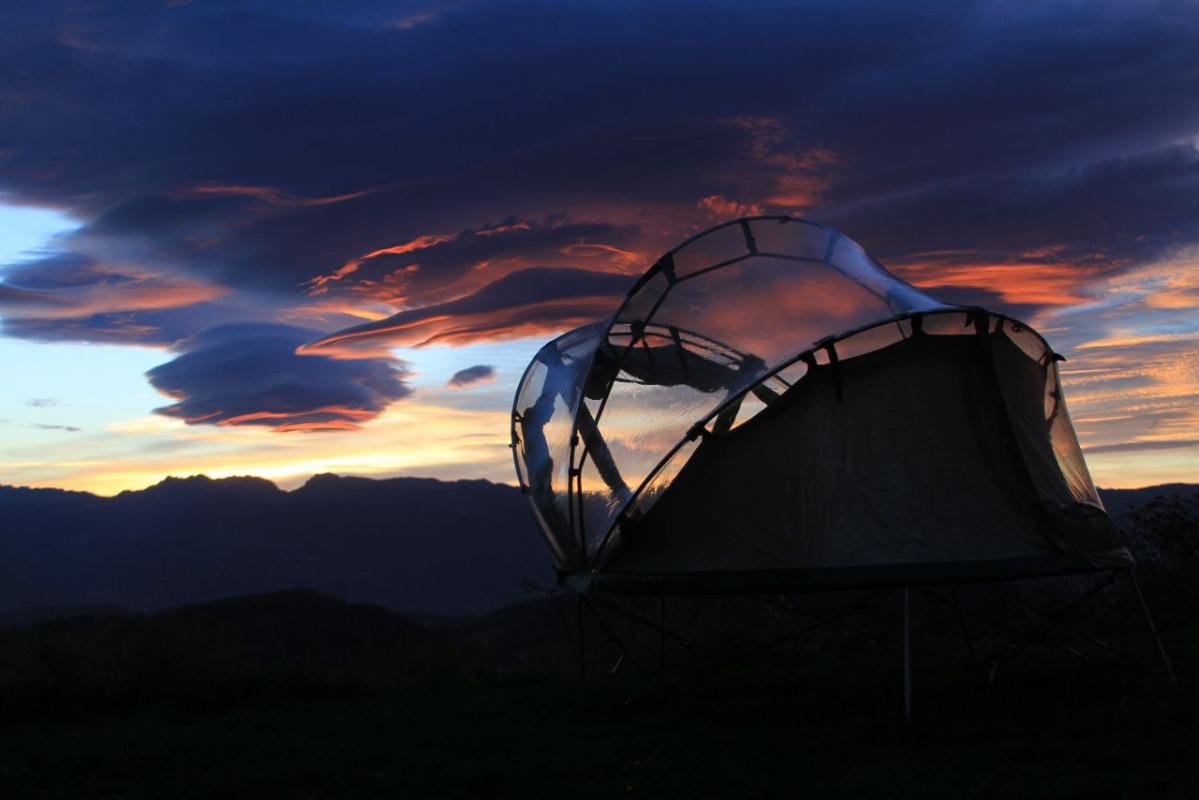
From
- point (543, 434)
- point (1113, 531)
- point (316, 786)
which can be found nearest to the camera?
point (316, 786)

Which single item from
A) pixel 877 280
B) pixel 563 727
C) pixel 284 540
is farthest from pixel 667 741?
pixel 284 540

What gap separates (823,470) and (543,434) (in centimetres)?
369

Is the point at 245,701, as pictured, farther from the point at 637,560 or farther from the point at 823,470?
the point at 823,470

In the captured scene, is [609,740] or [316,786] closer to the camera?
[316,786]

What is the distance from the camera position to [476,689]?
1277 centimetres

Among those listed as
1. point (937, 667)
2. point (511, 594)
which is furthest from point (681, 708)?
point (511, 594)

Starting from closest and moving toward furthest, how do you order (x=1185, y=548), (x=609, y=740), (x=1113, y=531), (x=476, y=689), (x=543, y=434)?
(x=609, y=740)
(x=1113, y=531)
(x=543, y=434)
(x=476, y=689)
(x=1185, y=548)

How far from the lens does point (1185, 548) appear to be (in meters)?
15.6

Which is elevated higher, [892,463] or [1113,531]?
[892,463]

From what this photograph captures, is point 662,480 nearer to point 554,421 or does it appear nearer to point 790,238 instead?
point 554,421

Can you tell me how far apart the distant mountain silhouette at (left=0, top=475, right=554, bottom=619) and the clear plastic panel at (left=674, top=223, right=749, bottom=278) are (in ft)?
311

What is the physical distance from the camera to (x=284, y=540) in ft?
412

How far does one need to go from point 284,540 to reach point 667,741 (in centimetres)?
12342

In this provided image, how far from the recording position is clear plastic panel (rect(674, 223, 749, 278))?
10.5 metres
